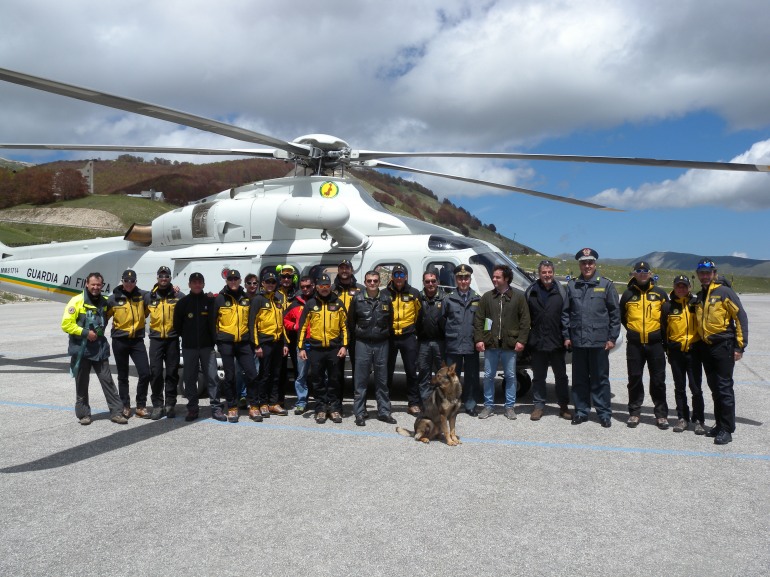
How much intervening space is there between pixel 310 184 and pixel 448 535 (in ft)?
19.5

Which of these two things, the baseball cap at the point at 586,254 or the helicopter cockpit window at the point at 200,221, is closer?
the baseball cap at the point at 586,254

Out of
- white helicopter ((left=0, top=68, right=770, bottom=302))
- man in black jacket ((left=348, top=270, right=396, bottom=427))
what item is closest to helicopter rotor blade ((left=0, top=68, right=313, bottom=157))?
white helicopter ((left=0, top=68, right=770, bottom=302))

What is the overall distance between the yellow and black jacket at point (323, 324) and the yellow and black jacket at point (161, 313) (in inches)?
58.9

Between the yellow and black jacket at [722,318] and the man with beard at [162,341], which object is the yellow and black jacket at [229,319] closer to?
the man with beard at [162,341]

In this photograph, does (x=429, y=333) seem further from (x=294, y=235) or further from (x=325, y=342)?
(x=294, y=235)

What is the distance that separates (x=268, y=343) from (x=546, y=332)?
3.22m

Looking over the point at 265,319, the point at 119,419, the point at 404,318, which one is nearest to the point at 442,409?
the point at 404,318

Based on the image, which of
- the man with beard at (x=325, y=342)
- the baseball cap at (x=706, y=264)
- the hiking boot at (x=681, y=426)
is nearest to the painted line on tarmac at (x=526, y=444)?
the man with beard at (x=325, y=342)

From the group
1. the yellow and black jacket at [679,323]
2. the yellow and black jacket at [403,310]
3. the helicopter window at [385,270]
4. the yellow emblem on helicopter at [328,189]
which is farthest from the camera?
the yellow emblem on helicopter at [328,189]

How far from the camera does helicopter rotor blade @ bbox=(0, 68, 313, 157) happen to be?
4.75 metres

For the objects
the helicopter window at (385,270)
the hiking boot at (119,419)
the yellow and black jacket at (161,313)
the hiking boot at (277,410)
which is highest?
the helicopter window at (385,270)

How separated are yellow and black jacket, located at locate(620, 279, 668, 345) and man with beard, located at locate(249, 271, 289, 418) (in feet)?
13.0

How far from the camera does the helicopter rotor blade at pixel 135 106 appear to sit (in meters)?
4.75

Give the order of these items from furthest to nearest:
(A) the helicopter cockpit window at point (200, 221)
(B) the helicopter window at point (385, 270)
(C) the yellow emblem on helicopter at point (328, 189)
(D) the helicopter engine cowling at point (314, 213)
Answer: (A) the helicopter cockpit window at point (200, 221) → (C) the yellow emblem on helicopter at point (328, 189) → (B) the helicopter window at point (385, 270) → (D) the helicopter engine cowling at point (314, 213)
